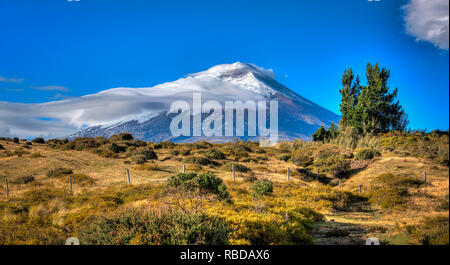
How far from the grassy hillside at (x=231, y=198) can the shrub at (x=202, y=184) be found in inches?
2.2

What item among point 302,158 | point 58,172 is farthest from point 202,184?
point 302,158

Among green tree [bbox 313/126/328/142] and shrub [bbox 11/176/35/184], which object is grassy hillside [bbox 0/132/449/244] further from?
green tree [bbox 313/126/328/142]

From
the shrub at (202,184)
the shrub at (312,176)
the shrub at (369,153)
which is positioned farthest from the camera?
the shrub at (312,176)

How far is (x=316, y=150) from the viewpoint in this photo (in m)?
28.2

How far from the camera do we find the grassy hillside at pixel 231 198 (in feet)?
17.0

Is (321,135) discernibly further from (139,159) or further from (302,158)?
(139,159)

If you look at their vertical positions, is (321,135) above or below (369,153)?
above

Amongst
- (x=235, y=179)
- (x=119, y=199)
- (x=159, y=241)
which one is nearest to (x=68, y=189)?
(x=119, y=199)

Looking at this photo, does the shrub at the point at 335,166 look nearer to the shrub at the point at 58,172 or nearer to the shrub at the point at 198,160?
the shrub at the point at 198,160

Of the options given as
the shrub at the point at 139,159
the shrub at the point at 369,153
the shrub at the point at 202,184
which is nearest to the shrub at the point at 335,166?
the shrub at the point at 369,153

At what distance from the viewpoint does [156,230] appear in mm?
5488

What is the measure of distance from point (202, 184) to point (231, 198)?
6.21ft

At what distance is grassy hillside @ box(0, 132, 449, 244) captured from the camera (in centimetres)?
518
